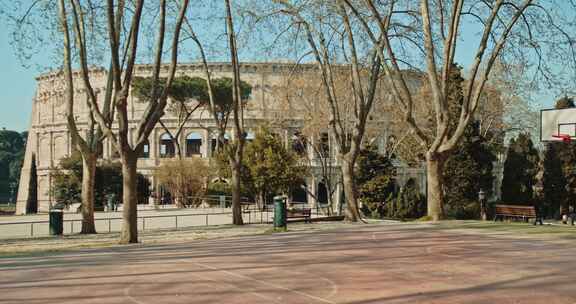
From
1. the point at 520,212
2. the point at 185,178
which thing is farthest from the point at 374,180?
the point at 185,178

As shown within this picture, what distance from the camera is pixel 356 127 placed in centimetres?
2173

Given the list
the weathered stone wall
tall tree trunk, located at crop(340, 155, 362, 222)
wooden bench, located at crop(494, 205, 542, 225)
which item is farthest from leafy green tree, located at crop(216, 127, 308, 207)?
the weathered stone wall

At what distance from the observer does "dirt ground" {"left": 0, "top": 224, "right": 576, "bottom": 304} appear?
724 centimetres

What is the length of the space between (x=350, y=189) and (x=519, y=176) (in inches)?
1034

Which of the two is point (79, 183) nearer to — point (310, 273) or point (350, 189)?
point (350, 189)

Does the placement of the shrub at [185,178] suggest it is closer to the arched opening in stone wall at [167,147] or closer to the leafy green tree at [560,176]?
the leafy green tree at [560,176]

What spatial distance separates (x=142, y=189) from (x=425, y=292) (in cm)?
4647

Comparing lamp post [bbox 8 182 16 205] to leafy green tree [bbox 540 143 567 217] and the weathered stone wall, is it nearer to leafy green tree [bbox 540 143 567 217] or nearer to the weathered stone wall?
the weathered stone wall

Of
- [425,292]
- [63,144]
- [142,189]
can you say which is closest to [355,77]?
[425,292]

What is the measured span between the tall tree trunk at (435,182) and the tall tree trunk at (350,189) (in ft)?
12.3

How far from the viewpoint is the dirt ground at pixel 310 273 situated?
7.24 m

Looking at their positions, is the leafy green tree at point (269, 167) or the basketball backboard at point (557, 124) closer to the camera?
the basketball backboard at point (557, 124)

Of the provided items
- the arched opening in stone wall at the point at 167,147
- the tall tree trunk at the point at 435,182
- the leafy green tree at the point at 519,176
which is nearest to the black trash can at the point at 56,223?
the tall tree trunk at the point at 435,182

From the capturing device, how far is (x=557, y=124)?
25000 millimetres
